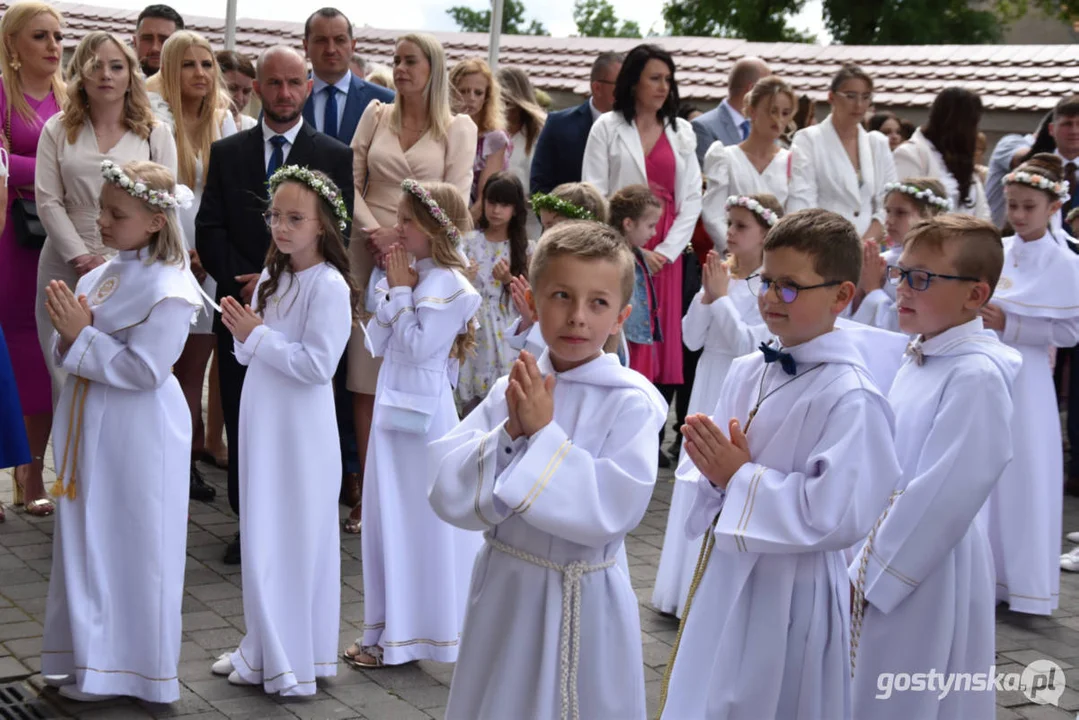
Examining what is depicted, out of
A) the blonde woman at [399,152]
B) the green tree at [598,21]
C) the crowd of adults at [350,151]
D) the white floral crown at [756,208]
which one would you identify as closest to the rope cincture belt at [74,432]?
the crowd of adults at [350,151]

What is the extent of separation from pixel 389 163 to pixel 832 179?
321cm

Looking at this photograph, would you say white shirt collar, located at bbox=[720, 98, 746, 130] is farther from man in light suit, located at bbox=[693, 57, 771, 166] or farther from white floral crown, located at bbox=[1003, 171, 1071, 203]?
white floral crown, located at bbox=[1003, 171, 1071, 203]

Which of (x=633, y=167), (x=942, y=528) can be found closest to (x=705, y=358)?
(x=633, y=167)

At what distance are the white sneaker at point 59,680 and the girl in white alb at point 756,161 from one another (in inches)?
203

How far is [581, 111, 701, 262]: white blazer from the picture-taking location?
28.2 feet

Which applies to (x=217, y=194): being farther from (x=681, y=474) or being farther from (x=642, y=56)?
(x=681, y=474)

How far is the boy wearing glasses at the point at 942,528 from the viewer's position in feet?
14.1

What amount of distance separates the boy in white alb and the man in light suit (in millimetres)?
6467

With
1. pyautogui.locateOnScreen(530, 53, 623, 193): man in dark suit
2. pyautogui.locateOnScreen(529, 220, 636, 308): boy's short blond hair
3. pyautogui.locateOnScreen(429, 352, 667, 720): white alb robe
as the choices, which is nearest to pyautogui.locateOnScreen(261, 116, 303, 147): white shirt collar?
pyautogui.locateOnScreen(530, 53, 623, 193): man in dark suit

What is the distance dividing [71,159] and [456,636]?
318cm

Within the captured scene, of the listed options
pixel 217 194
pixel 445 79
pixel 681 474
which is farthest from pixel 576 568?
pixel 445 79

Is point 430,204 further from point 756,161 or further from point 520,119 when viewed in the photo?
point 520,119

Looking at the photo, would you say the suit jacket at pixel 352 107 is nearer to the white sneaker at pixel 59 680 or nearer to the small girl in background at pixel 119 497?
the small girl in background at pixel 119 497

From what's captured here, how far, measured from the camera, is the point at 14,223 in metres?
7.29
